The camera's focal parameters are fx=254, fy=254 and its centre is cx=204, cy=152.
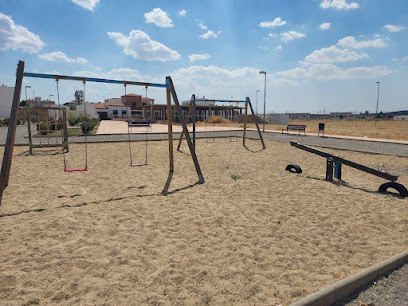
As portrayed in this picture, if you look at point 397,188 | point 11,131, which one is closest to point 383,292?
point 397,188

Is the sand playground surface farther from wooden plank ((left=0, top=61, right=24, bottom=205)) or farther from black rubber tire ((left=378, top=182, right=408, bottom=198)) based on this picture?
wooden plank ((left=0, top=61, right=24, bottom=205))

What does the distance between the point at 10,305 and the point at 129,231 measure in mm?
1591

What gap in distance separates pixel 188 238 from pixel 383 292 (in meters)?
2.25

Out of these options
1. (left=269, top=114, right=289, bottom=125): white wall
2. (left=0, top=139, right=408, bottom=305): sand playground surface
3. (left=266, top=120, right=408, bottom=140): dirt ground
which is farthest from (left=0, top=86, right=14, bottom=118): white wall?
(left=0, top=139, right=408, bottom=305): sand playground surface

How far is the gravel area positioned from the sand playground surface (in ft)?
0.72

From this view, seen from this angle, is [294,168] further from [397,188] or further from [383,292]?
[383,292]

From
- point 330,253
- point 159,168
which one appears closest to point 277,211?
point 330,253

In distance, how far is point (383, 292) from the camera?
8.38 ft

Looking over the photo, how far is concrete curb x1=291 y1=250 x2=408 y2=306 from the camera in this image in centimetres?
232

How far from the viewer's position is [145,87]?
7.65 metres

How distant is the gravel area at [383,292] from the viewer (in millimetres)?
2424

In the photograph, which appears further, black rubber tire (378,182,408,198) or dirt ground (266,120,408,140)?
dirt ground (266,120,408,140)

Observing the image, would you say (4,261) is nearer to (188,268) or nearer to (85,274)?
(85,274)

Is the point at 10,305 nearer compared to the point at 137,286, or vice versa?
the point at 10,305
